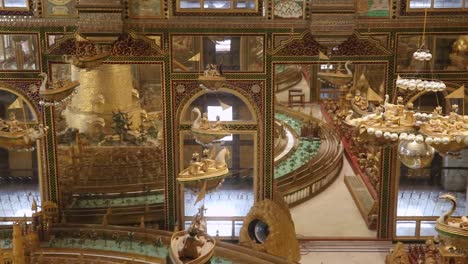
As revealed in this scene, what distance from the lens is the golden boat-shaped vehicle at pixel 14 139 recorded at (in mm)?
9438

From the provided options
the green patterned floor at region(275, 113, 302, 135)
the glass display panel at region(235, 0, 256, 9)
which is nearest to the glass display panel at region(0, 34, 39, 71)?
the glass display panel at region(235, 0, 256, 9)

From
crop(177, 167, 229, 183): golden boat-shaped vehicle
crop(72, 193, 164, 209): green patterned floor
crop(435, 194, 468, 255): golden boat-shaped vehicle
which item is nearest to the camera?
crop(435, 194, 468, 255): golden boat-shaped vehicle

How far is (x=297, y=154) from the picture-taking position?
18250mm

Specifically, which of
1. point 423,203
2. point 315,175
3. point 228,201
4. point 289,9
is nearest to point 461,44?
point 289,9

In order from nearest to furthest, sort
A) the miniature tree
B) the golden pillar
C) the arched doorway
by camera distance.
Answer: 1. the golden pillar
2. the arched doorway
3. the miniature tree

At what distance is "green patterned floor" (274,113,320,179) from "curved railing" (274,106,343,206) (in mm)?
167

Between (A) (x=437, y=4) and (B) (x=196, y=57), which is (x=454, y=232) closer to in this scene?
(A) (x=437, y=4)

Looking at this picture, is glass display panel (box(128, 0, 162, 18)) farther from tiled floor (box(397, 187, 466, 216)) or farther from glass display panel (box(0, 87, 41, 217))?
tiled floor (box(397, 187, 466, 216))

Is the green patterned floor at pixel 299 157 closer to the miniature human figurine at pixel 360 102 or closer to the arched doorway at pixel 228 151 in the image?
the arched doorway at pixel 228 151

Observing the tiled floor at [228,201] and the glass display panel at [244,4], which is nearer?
the glass display panel at [244,4]

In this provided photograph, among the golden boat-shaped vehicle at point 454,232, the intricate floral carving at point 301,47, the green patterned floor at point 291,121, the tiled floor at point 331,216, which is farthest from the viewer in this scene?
the green patterned floor at point 291,121

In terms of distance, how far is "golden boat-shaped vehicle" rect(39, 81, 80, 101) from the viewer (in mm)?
10773

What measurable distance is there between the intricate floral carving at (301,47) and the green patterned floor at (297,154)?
440 centimetres

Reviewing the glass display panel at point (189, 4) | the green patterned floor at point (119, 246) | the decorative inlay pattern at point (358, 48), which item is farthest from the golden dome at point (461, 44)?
the green patterned floor at point (119, 246)
